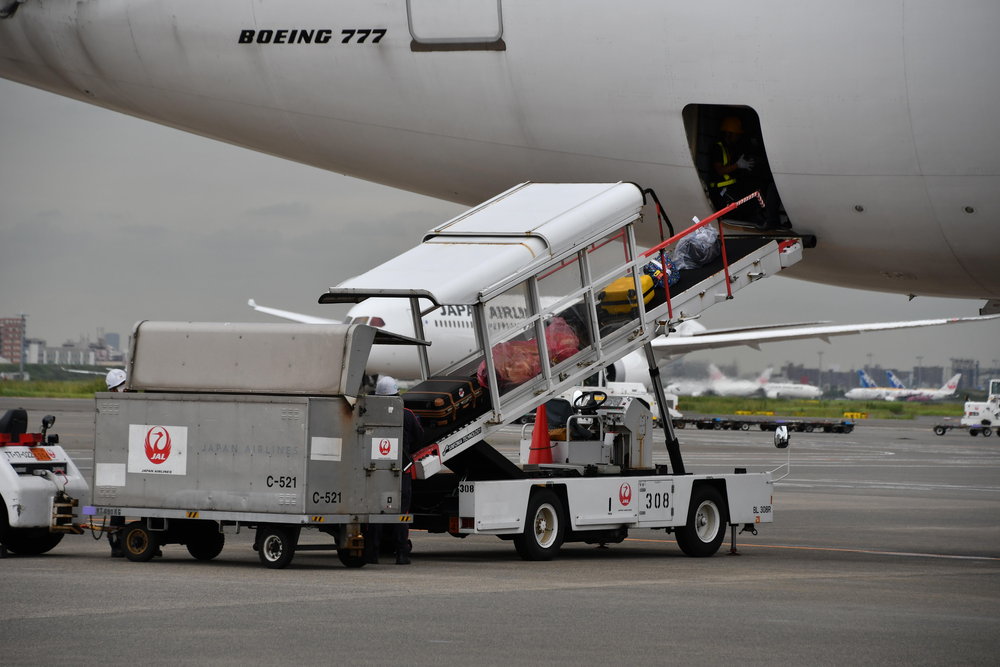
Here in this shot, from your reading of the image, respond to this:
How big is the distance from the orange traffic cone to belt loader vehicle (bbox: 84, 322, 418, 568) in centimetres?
338

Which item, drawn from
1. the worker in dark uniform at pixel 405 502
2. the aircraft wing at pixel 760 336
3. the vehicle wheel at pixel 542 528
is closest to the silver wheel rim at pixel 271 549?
the worker in dark uniform at pixel 405 502

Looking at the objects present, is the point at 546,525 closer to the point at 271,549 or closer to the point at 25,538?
the point at 271,549

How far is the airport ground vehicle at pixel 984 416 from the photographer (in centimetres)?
6312

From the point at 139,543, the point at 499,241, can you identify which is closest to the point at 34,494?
the point at 139,543

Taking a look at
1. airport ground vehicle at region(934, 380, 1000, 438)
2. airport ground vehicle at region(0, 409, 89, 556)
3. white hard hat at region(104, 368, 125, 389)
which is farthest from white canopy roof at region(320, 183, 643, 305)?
airport ground vehicle at region(934, 380, 1000, 438)

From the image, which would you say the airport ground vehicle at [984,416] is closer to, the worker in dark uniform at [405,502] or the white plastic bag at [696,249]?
the white plastic bag at [696,249]

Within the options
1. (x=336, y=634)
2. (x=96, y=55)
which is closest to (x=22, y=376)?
(x=96, y=55)

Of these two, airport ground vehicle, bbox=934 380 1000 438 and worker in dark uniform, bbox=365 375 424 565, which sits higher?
airport ground vehicle, bbox=934 380 1000 438

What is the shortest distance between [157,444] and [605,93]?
5496 millimetres

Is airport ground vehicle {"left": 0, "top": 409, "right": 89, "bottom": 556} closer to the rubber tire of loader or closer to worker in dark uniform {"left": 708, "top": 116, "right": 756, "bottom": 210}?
the rubber tire of loader

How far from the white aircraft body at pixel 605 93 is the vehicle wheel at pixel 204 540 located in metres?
4.23

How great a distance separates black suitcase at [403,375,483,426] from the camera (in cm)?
1457

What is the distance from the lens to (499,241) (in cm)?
1484

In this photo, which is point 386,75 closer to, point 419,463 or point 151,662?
point 419,463
